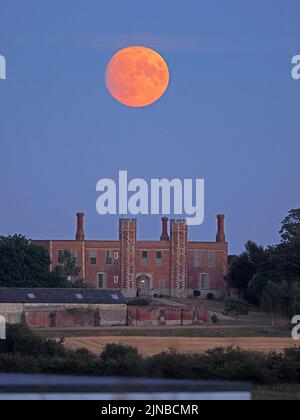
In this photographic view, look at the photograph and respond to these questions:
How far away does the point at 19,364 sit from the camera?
25750 millimetres

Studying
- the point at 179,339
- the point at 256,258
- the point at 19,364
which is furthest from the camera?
the point at 256,258

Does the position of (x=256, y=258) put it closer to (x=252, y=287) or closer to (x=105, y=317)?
(x=252, y=287)

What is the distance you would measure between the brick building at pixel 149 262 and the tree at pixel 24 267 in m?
12.5

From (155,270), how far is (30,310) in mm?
29492

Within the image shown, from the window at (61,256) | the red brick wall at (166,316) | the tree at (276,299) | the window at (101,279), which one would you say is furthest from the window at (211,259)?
the red brick wall at (166,316)

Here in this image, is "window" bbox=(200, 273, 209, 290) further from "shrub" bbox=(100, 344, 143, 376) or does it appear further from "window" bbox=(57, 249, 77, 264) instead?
"shrub" bbox=(100, 344, 143, 376)

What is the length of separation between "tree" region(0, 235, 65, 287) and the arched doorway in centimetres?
1484

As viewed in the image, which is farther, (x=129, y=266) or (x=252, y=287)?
(x=129, y=266)

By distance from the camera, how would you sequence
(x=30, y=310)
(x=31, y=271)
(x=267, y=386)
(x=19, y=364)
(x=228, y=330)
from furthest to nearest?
1. (x=31, y=271)
2. (x=30, y=310)
3. (x=228, y=330)
4. (x=19, y=364)
5. (x=267, y=386)

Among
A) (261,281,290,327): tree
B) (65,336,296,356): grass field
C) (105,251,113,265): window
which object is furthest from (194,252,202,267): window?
(65,336,296,356): grass field

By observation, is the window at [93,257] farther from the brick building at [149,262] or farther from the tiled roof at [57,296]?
the tiled roof at [57,296]

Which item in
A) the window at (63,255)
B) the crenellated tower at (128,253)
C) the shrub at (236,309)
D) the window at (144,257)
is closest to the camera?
the shrub at (236,309)

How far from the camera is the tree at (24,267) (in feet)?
205
